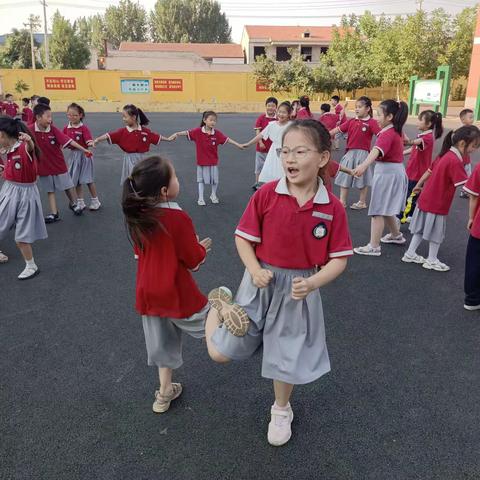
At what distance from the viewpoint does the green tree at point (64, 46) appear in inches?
1678

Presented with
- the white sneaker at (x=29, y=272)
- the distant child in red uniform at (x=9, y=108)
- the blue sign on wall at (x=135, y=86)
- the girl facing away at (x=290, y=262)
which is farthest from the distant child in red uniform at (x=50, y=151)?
the blue sign on wall at (x=135, y=86)

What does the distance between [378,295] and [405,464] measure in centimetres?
206

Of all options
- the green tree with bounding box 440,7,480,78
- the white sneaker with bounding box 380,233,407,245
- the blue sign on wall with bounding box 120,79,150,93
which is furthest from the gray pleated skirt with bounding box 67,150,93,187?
the blue sign on wall with bounding box 120,79,150,93

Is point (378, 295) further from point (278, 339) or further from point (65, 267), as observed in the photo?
point (65, 267)

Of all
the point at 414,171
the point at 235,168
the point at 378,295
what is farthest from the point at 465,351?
the point at 235,168

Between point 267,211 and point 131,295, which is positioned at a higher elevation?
point 267,211

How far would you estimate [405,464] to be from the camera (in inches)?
87.9

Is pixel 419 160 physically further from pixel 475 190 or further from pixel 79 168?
pixel 79 168

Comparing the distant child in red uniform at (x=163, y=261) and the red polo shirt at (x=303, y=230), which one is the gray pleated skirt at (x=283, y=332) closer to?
the red polo shirt at (x=303, y=230)

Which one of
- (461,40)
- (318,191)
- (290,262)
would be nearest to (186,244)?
(290,262)

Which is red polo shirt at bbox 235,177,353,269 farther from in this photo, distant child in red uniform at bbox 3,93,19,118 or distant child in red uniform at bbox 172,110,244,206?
distant child in red uniform at bbox 3,93,19,118

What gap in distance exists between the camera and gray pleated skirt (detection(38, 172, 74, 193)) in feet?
20.9

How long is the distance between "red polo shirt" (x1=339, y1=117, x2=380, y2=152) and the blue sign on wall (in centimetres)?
2832

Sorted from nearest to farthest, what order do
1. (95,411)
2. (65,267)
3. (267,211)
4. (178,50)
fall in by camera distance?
(267,211) → (95,411) → (65,267) → (178,50)
